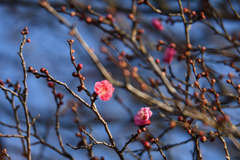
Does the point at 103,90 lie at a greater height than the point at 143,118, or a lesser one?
greater

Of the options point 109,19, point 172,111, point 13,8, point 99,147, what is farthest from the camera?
point 13,8

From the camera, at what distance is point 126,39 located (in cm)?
294

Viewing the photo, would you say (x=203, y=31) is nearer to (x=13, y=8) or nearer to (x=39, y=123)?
(x=39, y=123)

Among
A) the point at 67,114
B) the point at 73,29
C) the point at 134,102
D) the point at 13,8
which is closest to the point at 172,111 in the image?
the point at 73,29

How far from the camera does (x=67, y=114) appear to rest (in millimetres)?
4832

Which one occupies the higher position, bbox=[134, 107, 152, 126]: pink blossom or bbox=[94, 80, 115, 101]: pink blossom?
bbox=[94, 80, 115, 101]: pink blossom

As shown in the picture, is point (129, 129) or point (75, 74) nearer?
point (75, 74)

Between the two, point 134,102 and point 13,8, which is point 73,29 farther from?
point 13,8

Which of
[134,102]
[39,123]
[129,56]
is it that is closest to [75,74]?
[129,56]

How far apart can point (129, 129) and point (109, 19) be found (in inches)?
92.6

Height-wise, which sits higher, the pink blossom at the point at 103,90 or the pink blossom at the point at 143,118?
the pink blossom at the point at 103,90

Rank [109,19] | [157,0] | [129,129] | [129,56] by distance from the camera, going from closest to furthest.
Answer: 1. [109,19]
2. [129,56]
3. [129,129]
4. [157,0]

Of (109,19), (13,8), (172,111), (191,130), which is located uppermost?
(13,8)

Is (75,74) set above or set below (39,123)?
below
